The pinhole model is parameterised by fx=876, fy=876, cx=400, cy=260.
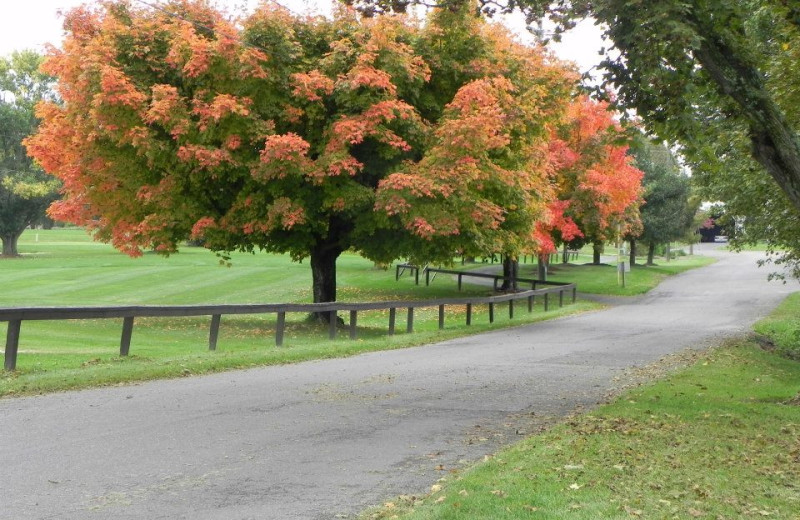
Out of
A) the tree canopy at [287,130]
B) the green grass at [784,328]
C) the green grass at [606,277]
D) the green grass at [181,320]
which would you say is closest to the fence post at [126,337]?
the green grass at [181,320]

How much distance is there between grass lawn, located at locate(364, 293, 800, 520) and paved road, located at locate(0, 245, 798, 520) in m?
0.59

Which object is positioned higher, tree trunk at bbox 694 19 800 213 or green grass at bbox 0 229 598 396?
tree trunk at bbox 694 19 800 213

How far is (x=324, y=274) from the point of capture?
25.0 metres

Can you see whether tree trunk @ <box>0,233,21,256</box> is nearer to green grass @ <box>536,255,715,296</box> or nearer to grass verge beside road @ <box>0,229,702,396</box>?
grass verge beside road @ <box>0,229,702,396</box>

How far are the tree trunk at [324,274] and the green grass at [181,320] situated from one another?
4.49ft

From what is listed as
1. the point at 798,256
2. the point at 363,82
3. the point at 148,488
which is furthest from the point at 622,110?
the point at 798,256

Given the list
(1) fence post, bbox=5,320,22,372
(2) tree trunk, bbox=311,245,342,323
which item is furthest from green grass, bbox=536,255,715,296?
(1) fence post, bbox=5,320,22,372

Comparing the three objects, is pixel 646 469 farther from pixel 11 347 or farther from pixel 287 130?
pixel 287 130

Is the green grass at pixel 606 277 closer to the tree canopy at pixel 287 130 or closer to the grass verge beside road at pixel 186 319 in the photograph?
the grass verge beside road at pixel 186 319

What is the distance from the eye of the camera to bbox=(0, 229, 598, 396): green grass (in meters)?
13.5

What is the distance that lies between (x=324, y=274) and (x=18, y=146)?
46.8 meters

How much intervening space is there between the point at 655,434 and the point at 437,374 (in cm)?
535

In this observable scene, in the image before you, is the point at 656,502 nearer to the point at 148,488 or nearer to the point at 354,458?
the point at 354,458

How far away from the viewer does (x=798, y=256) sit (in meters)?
20.0
